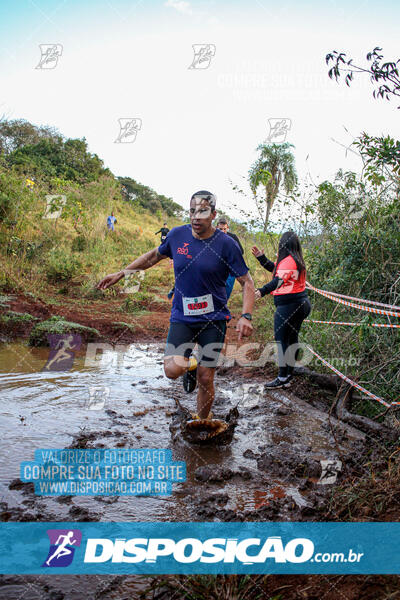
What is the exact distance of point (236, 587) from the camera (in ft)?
6.00

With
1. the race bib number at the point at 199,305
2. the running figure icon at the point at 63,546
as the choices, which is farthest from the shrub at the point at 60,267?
the running figure icon at the point at 63,546

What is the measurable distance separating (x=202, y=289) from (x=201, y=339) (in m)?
0.44

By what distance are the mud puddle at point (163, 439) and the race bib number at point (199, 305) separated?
44.8 inches

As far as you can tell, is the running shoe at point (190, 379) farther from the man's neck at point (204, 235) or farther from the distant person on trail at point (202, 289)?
the man's neck at point (204, 235)

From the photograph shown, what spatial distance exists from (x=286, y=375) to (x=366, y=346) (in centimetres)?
118

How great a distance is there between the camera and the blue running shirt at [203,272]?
3.69 meters

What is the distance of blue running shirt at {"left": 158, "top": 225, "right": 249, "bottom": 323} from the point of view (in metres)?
3.69

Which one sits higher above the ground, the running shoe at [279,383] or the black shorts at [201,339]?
the black shorts at [201,339]

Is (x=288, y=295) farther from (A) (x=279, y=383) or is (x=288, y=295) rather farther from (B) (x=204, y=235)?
(B) (x=204, y=235)

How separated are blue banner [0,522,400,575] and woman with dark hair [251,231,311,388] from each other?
3092 mm

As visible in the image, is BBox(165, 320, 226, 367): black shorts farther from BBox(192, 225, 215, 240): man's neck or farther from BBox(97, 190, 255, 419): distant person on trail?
BBox(192, 225, 215, 240): man's neck

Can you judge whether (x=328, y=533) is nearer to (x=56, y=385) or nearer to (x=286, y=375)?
(x=286, y=375)

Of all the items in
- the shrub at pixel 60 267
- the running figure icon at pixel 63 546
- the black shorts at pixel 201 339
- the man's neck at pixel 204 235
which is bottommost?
the running figure icon at pixel 63 546

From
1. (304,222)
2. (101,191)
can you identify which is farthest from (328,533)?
(101,191)
